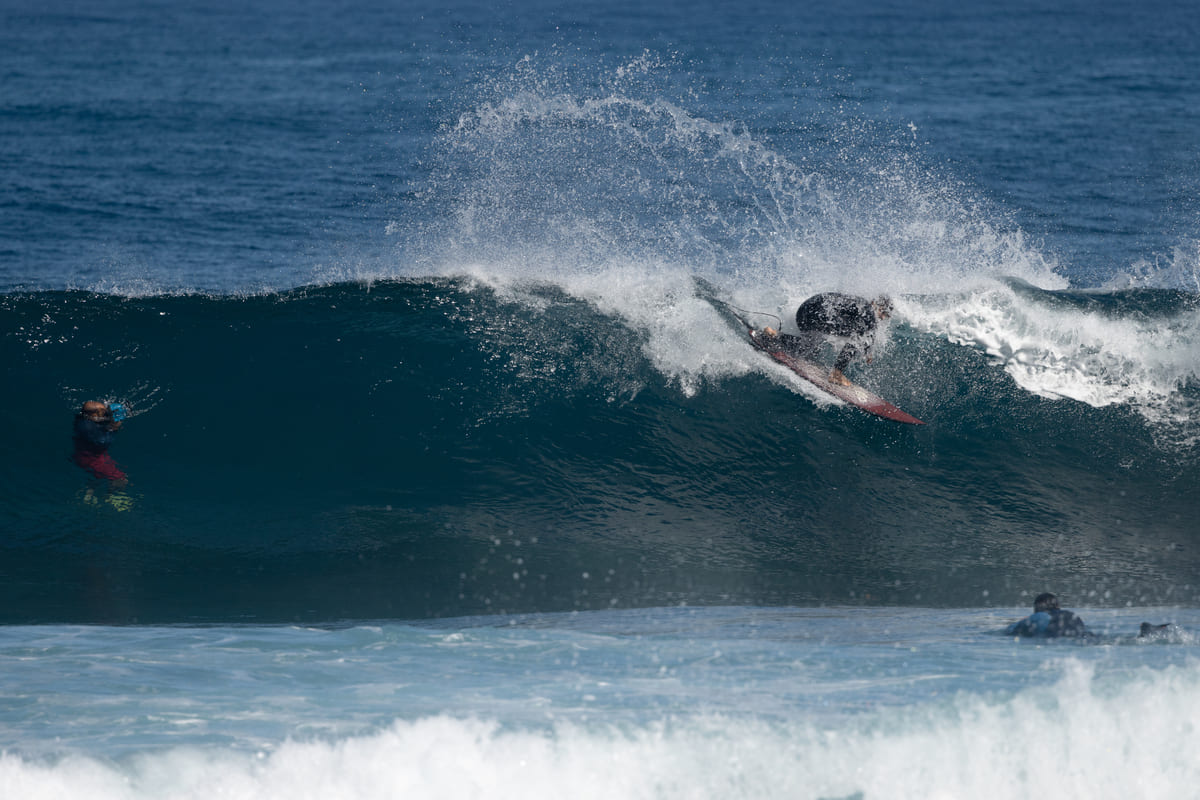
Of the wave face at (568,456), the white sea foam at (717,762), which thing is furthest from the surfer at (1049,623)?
the white sea foam at (717,762)

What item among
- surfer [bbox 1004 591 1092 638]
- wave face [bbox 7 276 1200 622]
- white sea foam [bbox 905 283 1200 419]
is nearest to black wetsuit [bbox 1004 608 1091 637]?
surfer [bbox 1004 591 1092 638]

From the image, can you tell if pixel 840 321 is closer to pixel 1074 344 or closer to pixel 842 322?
pixel 842 322

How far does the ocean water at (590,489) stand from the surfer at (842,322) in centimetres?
43

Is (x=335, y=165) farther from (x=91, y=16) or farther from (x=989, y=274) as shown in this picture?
(x=91, y=16)

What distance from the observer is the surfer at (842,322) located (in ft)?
33.7

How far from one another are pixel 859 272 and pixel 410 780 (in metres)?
8.42

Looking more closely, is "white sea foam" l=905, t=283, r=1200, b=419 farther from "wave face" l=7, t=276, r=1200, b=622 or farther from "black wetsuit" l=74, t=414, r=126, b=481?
"black wetsuit" l=74, t=414, r=126, b=481

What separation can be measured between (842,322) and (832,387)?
0.63m

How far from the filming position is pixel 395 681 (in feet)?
22.2

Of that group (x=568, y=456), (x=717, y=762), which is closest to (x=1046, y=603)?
(x=717, y=762)

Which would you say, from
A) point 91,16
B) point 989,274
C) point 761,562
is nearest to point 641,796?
point 761,562

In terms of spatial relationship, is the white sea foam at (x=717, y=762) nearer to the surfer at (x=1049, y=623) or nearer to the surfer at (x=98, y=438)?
the surfer at (x=1049, y=623)

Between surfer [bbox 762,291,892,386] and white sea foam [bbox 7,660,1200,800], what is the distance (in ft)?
15.9

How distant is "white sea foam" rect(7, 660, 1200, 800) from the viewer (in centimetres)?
544
